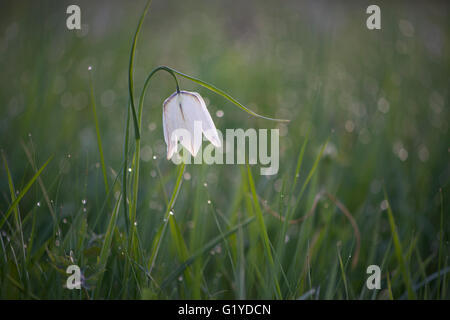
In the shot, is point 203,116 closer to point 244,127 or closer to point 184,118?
point 184,118

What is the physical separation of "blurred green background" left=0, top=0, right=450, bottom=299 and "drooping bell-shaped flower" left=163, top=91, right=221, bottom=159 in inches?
7.5

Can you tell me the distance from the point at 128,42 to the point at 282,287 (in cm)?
195

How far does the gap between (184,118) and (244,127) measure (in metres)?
0.92

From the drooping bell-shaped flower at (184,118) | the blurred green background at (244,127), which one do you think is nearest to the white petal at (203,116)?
the drooping bell-shaped flower at (184,118)

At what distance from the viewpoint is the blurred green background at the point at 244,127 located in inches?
30.3

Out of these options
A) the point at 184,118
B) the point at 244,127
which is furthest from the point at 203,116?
the point at 244,127

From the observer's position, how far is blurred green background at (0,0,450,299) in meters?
0.77

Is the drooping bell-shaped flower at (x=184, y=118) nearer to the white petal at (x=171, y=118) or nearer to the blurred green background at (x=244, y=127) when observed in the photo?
the white petal at (x=171, y=118)

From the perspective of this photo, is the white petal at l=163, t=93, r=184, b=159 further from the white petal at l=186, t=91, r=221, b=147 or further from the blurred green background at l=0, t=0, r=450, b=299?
the blurred green background at l=0, t=0, r=450, b=299

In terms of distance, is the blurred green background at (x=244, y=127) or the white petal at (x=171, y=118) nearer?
the white petal at (x=171, y=118)

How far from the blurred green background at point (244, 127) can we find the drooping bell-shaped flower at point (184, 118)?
0.19 meters

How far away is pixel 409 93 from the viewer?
5.95 ft
